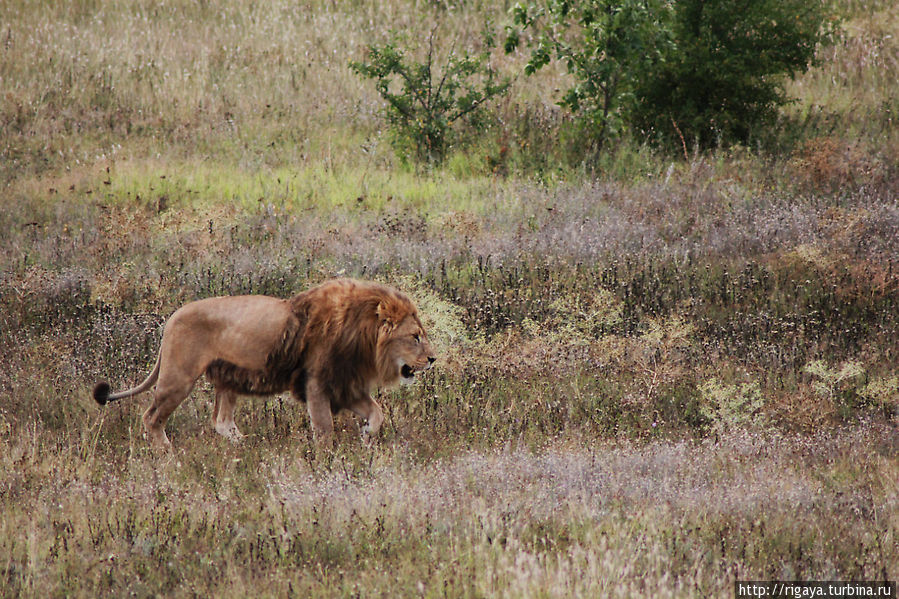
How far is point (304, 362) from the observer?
18.0ft

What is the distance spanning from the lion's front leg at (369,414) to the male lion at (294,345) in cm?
21

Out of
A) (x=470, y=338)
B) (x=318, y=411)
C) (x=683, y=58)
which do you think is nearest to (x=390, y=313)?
(x=318, y=411)

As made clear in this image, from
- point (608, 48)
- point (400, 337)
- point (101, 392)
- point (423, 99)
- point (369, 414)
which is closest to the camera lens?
point (400, 337)

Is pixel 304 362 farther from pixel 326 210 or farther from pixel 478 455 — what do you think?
pixel 326 210

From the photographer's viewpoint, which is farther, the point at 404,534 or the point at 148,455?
the point at 148,455

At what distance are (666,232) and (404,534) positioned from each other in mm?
6426

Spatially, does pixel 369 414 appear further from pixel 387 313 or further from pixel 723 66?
pixel 723 66

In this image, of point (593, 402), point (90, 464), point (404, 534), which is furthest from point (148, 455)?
point (593, 402)

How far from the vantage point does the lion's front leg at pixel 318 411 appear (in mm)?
5426

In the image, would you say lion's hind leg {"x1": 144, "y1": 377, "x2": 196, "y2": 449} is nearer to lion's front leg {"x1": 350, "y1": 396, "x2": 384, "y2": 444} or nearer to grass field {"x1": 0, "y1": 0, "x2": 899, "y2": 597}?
grass field {"x1": 0, "y1": 0, "x2": 899, "y2": 597}

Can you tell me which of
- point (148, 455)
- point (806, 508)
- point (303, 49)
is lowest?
point (148, 455)

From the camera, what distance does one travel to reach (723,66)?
1212cm

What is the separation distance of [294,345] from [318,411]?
1.41 feet

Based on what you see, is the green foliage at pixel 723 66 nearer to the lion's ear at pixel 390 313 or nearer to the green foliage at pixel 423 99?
the green foliage at pixel 423 99
